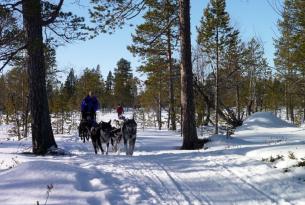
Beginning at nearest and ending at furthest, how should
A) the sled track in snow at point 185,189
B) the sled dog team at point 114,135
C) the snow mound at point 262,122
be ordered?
the sled track in snow at point 185,189 → the sled dog team at point 114,135 → the snow mound at point 262,122

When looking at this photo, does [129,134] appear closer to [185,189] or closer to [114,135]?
[114,135]

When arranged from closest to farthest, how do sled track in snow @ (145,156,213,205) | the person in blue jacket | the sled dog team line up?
sled track in snow @ (145,156,213,205), the sled dog team, the person in blue jacket

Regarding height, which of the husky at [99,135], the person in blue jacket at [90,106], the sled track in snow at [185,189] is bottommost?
the sled track in snow at [185,189]

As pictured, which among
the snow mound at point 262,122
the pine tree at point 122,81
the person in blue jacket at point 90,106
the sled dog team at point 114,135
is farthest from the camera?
the pine tree at point 122,81

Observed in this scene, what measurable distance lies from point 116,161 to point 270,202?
527 cm

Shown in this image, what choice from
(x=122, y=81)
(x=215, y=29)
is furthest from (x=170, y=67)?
(x=122, y=81)

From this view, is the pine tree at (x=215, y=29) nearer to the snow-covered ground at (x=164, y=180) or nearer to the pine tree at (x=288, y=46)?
the pine tree at (x=288, y=46)

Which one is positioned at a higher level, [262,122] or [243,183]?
[262,122]

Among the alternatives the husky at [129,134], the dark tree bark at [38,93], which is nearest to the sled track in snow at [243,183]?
the husky at [129,134]

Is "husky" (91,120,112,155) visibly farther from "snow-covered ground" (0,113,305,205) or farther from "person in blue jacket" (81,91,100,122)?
"snow-covered ground" (0,113,305,205)

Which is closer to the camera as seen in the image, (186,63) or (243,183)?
(243,183)

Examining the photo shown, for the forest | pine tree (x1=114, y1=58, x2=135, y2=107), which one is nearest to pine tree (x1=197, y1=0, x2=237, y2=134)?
the forest

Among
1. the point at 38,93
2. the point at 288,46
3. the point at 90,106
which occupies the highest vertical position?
the point at 288,46

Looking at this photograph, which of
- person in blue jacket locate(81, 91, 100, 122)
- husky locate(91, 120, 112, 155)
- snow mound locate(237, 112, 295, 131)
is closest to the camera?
husky locate(91, 120, 112, 155)
